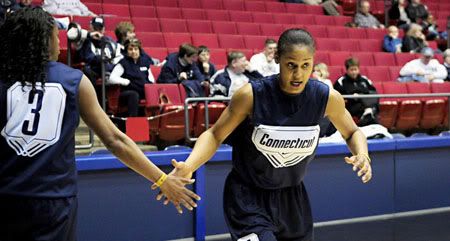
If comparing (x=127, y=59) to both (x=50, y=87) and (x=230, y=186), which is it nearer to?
(x=230, y=186)

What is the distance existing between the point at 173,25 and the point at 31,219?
7.89 meters

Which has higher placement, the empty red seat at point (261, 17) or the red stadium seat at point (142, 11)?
the empty red seat at point (261, 17)

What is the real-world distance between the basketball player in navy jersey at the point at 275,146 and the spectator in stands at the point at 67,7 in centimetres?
590

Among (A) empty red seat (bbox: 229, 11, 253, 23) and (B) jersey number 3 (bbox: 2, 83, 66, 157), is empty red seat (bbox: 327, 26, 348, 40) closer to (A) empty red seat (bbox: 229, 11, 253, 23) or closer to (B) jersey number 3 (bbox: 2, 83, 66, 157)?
(A) empty red seat (bbox: 229, 11, 253, 23)

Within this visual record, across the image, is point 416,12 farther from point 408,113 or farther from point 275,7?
point 408,113

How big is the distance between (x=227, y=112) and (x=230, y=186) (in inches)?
14.3

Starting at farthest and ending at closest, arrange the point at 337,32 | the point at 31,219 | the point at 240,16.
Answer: the point at 337,32 < the point at 240,16 < the point at 31,219

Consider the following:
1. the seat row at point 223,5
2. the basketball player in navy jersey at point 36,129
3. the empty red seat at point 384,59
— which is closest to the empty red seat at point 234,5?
the seat row at point 223,5

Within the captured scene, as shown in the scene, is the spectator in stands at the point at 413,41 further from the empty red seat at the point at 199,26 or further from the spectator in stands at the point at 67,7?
the spectator in stands at the point at 67,7

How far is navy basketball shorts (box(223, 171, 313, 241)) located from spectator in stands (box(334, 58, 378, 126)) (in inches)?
167

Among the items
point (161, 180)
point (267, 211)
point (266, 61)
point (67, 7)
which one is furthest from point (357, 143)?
point (67, 7)

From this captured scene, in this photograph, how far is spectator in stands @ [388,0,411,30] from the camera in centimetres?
1352

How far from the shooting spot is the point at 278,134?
10.7 ft

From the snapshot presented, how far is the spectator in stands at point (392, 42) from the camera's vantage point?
11.7 metres
